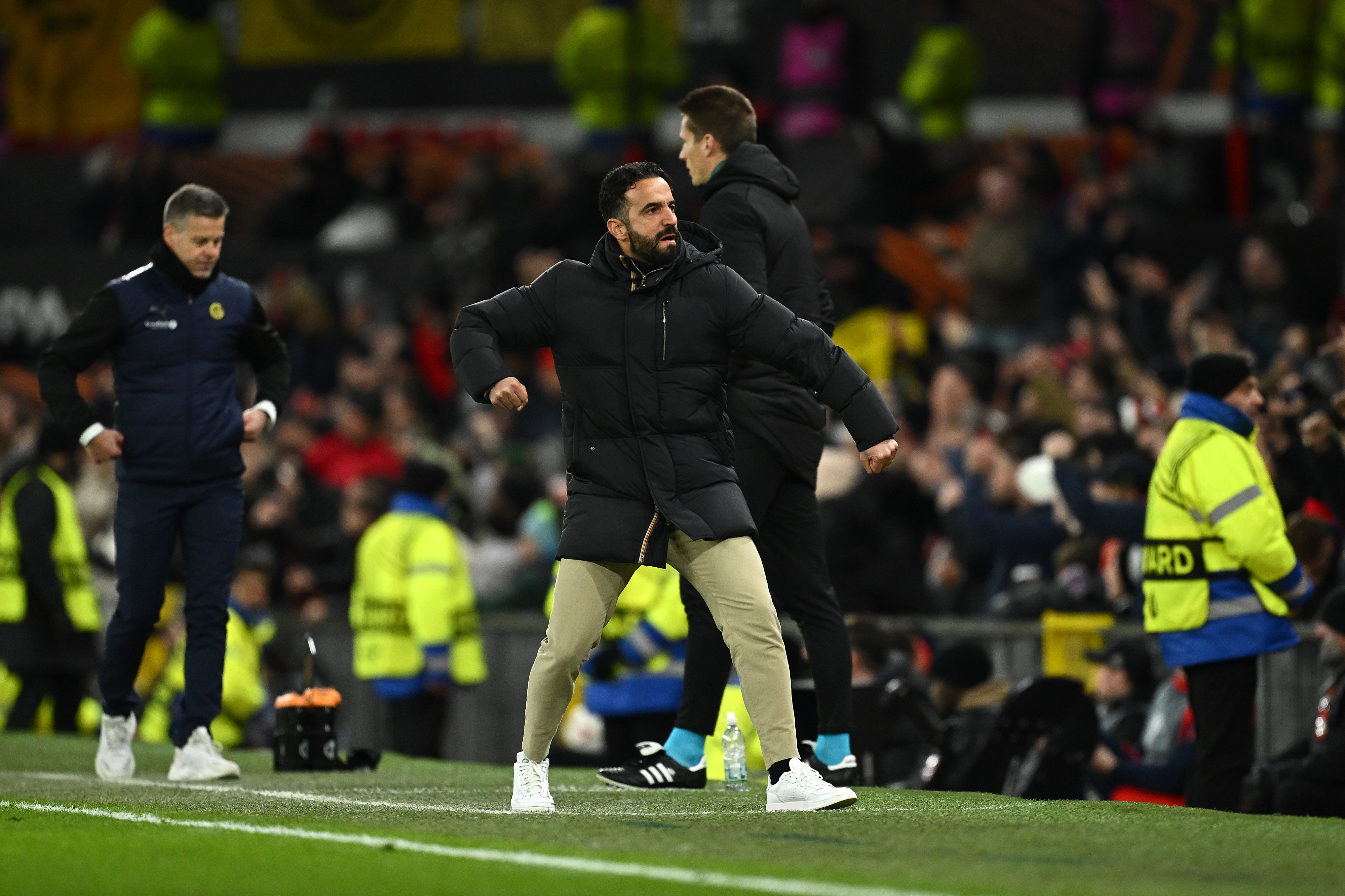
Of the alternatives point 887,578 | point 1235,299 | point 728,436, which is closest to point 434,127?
point 1235,299

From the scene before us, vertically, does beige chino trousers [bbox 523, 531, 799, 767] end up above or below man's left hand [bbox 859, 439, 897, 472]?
below

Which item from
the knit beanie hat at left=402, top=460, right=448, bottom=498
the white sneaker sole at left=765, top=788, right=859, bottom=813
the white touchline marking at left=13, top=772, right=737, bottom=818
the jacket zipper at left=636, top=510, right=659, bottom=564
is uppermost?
the knit beanie hat at left=402, top=460, right=448, bottom=498

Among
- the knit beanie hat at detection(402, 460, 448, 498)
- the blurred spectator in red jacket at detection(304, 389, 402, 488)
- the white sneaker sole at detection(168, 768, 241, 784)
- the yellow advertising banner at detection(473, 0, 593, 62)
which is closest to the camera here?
the white sneaker sole at detection(168, 768, 241, 784)

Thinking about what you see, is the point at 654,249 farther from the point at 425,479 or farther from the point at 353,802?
the point at 425,479

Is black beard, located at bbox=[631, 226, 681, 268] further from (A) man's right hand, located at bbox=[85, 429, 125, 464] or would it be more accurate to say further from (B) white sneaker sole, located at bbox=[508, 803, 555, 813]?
(A) man's right hand, located at bbox=[85, 429, 125, 464]

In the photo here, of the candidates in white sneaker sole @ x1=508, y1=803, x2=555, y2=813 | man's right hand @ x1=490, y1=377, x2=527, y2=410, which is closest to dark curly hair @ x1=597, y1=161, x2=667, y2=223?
man's right hand @ x1=490, y1=377, x2=527, y2=410

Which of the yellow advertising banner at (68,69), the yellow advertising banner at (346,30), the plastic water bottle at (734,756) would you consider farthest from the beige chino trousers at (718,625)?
the yellow advertising banner at (68,69)

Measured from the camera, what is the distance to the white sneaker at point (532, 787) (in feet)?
25.7

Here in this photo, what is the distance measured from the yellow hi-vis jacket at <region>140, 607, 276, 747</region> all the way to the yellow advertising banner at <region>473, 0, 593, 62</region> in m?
12.2

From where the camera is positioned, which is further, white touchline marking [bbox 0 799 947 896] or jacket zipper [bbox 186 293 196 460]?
jacket zipper [bbox 186 293 196 460]

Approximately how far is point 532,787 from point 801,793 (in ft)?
3.11

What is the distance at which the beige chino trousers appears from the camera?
24.8ft

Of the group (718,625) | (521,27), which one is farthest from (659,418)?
(521,27)

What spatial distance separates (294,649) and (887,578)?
485 cm
